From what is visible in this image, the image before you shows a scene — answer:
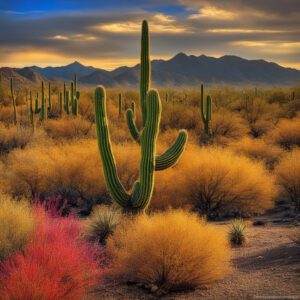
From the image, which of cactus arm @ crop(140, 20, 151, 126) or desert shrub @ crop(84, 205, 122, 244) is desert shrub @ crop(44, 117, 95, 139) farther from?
desert shrub @ crop(84, 205, 122, 244)

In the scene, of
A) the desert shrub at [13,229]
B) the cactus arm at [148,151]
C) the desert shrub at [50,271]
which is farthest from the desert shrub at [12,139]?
the desert shrub at [50,271]

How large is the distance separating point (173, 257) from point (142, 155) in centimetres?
326

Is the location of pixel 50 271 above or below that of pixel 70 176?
above

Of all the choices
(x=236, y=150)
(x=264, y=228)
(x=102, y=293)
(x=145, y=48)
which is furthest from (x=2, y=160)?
(x=102, y=293)

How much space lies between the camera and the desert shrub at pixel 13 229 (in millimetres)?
8438

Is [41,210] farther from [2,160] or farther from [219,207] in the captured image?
[2,160]

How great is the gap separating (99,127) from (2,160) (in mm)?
13099

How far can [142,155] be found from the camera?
11.0m

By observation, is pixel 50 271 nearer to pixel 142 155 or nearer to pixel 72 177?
pixel 142 155

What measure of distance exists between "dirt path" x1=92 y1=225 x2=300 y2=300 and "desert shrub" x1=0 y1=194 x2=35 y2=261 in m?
1.59

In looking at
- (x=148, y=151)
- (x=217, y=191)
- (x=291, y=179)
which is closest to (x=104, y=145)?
(x=148, y=151)

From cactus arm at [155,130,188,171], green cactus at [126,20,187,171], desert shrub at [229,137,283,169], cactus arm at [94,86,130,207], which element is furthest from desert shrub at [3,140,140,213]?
desert shrub at [229,137,283,169]

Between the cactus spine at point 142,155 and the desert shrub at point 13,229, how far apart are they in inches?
99.2

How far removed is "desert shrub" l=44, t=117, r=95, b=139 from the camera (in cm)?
3089
